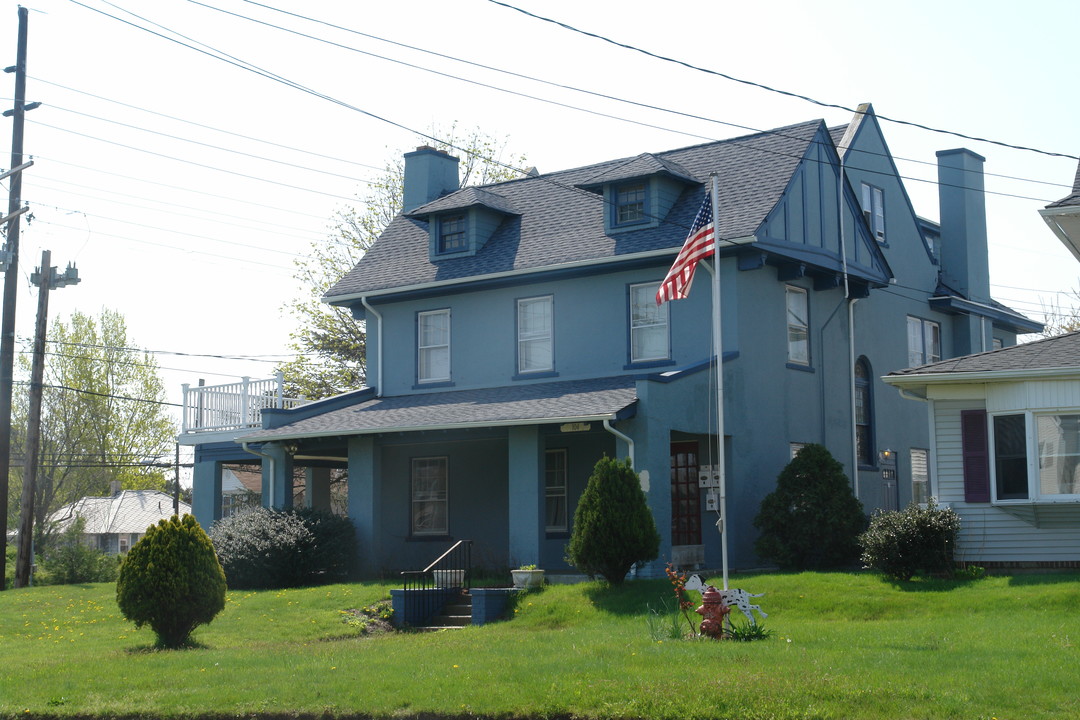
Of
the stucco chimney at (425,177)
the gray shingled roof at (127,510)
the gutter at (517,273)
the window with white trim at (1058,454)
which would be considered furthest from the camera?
the gray shingled roof at (127,510)

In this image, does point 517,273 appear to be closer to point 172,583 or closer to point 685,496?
point 685,496

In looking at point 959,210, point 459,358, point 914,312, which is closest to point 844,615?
point 459,358

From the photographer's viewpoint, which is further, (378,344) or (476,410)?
(378,344)

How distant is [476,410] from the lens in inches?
918

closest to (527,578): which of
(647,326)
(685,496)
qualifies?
(685,496)

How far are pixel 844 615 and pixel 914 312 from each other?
1454 centimetres

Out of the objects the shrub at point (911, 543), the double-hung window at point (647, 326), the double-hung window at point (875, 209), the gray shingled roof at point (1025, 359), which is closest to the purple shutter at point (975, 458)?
the gray shingled roof at point (1025, 359)

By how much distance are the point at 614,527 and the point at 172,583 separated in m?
6.46

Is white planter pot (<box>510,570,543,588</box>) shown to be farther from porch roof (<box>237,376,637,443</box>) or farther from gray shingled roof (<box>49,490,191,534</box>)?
gray shingled roof (<box>49,490,191,534</box>)

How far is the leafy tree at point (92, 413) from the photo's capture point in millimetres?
47000

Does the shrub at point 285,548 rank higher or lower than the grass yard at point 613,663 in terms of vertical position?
higher

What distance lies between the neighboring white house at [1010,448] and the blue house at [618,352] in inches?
153

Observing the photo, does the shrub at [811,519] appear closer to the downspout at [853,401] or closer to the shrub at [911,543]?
the shrub at [911,543]

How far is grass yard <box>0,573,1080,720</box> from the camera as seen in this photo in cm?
1062
